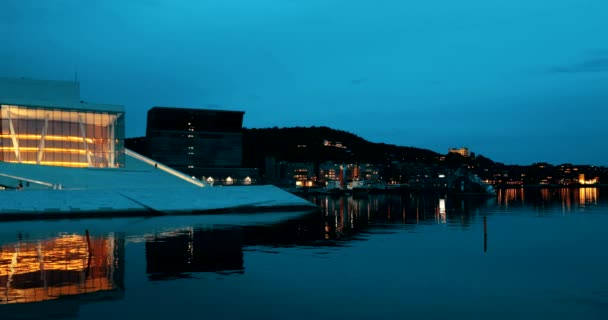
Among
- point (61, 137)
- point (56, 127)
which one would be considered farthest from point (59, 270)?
point (56, 127)

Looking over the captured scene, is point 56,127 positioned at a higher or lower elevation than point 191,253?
higher

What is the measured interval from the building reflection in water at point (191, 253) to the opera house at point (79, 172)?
23223 mm

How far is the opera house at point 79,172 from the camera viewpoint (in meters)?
61.5

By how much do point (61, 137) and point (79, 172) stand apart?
36.4 ft

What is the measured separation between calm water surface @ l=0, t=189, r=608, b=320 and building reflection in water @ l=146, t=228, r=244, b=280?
0.22 feet

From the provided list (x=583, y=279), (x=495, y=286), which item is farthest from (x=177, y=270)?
(x=583, y=279)

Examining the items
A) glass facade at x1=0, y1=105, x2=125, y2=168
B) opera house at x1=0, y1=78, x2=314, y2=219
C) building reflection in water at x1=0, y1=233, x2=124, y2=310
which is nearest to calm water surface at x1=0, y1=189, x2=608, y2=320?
building reflection in water at x1=0, y1=233, x2=124, y2=310

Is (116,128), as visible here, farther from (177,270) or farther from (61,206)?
(177,270)

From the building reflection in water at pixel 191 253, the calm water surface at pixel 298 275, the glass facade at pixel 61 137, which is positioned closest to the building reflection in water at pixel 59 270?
the calm water surface at pixel 298 275

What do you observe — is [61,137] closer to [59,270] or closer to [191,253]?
[191,253]

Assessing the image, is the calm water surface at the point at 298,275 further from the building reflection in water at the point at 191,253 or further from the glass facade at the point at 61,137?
the glass facade at the point at 61,137

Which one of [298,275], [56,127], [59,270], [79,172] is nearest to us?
[298,275]

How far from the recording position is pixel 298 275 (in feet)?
81.0

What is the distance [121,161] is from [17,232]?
3920cm
